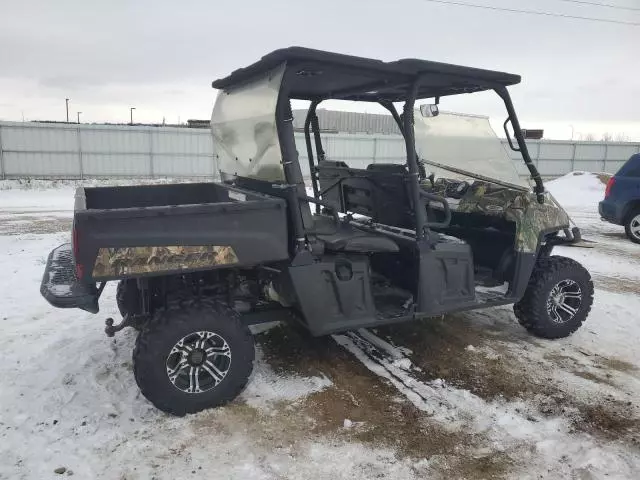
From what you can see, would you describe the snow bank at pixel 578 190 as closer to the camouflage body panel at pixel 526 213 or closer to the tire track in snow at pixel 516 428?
the camouflage body panel at pixel 526 213

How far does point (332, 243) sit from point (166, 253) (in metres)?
1.28

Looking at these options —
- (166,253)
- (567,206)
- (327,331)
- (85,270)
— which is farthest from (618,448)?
(567,206)

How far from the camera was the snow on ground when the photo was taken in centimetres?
298

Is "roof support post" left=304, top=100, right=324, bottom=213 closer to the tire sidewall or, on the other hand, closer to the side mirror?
the side mirror

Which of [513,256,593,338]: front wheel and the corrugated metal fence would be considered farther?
the corrugated metal fence

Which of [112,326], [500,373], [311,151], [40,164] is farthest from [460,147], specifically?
[40,164]

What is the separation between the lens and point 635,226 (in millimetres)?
10555

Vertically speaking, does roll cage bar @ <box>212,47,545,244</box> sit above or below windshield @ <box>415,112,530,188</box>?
above

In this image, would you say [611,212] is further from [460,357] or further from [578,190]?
[578,190]

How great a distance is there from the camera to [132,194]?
15.9ft

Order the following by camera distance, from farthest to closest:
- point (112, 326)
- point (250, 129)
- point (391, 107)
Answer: point (391, 107), point (250, 129), point (112, 326)

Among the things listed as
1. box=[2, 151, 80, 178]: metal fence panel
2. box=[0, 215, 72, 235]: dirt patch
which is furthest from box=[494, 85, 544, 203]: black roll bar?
box=[2, 151, 80, 178]: metal fence panel

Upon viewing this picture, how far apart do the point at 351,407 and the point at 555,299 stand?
247 centimetres

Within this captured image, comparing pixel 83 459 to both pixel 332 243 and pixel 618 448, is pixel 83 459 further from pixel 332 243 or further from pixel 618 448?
pixel 618 448
